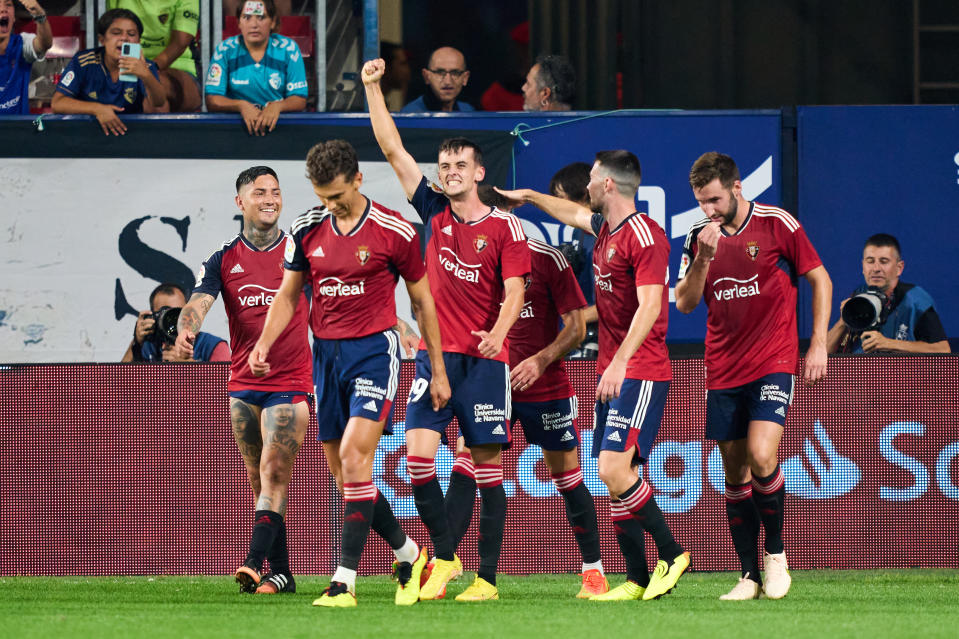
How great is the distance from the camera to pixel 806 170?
38.0 ft

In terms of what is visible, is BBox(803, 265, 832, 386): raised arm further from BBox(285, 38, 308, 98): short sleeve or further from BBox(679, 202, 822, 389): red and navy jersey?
BBox(285, 38, 308, 98): short sleeve

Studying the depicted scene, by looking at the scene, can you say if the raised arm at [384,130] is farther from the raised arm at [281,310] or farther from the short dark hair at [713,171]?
the short dark hair at [713,171]

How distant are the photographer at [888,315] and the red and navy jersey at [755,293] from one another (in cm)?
213

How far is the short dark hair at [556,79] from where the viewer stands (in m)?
11.8

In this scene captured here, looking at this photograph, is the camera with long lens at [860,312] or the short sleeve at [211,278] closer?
the short sleeve at [211,278]

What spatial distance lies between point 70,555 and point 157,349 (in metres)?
1.73

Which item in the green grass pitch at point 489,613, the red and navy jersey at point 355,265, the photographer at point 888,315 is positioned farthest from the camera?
the photographer at point 888,315

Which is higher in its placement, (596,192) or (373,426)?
(596,192)

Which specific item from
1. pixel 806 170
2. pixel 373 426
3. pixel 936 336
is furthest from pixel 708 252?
pixel 806 170

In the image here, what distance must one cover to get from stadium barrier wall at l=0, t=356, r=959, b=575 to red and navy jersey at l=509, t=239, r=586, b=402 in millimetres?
1636

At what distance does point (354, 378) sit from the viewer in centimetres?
725

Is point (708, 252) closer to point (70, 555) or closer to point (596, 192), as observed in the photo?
point (596, 192)

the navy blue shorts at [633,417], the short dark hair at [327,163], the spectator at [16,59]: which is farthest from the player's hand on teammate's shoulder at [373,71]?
the spectator at [16,59]

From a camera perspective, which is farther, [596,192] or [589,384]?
[589,384]
